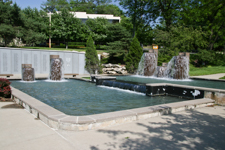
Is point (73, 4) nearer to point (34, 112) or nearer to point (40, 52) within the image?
point (40, 52)

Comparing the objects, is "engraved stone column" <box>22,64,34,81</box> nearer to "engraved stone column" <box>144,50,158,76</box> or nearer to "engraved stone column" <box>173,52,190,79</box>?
"engraved stone column" <box>144,50,158,76</box>

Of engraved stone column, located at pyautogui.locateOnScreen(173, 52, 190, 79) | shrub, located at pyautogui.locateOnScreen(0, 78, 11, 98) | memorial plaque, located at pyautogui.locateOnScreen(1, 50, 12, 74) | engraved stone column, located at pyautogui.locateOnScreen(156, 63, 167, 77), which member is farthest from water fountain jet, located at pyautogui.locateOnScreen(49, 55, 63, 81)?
engraved stone column, located at pyautogui.locateOnScreen(173, 52, 190, 79)

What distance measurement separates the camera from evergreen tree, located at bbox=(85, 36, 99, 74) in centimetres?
2141

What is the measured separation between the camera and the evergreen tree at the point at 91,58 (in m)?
21.4

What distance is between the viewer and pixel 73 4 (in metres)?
74.1

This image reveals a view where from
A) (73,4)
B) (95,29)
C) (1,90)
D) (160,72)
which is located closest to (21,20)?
(95,29)

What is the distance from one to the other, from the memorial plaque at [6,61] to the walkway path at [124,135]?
14761 mm

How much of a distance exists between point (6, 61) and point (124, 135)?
57.8ft

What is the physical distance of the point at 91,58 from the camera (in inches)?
844

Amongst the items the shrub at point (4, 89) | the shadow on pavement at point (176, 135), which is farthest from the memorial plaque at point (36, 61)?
the shadow on pavement at point (176, 135)

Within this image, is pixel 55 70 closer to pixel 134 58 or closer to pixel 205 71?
pixel 134 58

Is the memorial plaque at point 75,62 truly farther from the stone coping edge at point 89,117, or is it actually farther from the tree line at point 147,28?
the stone coping edge at point 89,117

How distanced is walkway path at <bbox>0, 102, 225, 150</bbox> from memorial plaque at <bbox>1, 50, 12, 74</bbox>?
1476 centimetres

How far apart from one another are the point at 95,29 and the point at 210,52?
22.1 m
